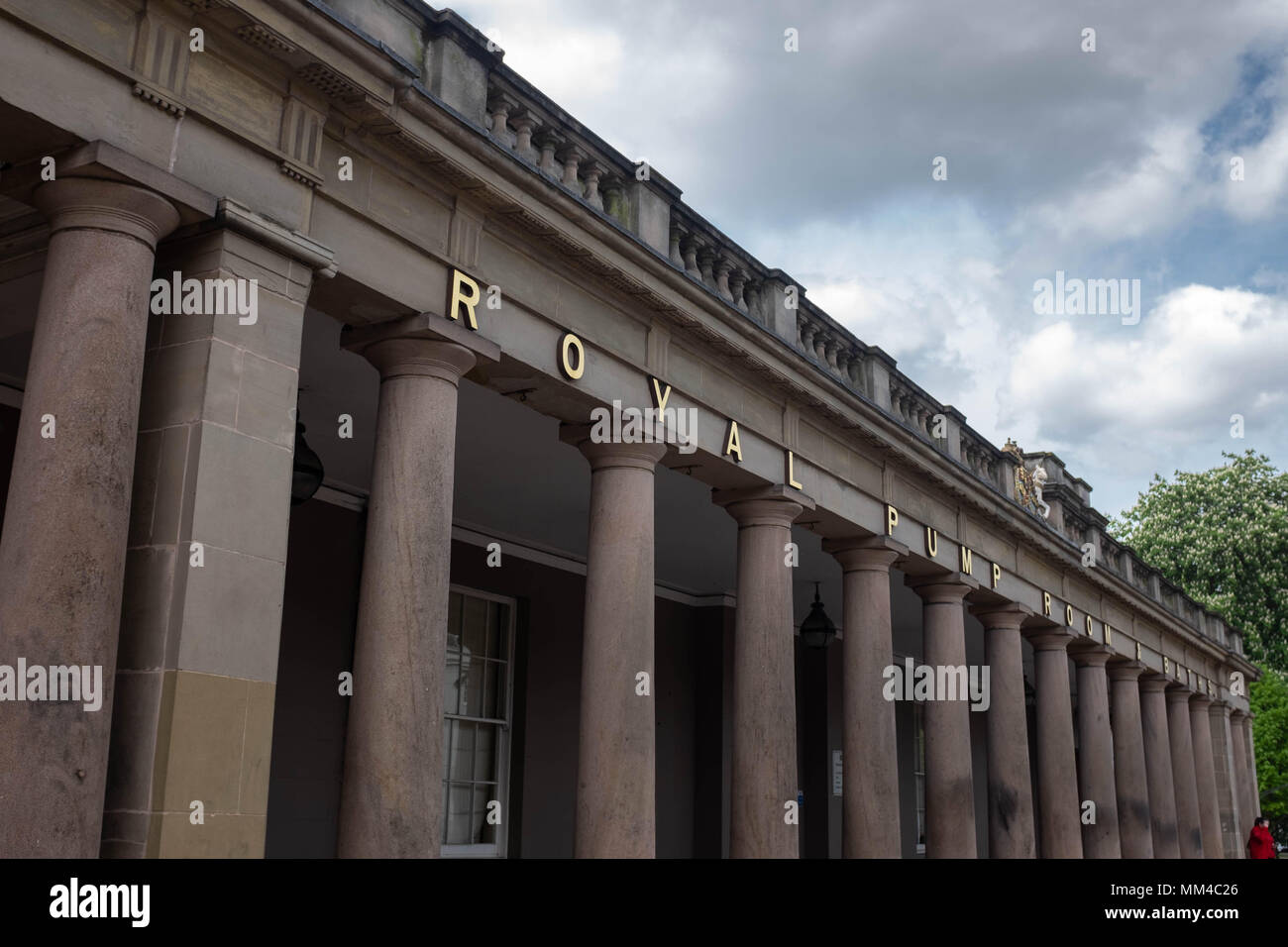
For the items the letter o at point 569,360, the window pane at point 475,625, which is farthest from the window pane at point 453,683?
the letter o at point 569,360

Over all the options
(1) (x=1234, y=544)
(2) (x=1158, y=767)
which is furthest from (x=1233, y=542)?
(2) (x=1158, y=767)

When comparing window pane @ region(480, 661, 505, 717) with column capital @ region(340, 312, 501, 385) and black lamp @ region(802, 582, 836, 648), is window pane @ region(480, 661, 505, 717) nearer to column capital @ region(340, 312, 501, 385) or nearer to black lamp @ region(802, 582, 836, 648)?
black lamp @ region(802, 582, 836, 648)

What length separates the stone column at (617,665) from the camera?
9.29 m

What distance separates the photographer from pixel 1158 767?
2341cm

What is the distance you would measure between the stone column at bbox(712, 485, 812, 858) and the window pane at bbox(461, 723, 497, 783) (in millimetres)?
4476

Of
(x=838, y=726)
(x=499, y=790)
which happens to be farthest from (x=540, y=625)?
(x=838, y=726)

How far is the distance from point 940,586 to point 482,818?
20.9 ft

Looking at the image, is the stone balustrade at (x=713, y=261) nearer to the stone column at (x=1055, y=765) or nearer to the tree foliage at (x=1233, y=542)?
the stone column at (x=1055, y=765)

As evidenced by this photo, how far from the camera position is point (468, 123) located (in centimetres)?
801

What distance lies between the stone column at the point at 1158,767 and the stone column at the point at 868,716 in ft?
38.4

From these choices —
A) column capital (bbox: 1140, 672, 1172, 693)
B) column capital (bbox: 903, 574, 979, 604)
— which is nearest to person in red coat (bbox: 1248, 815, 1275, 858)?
column capital (bbox: 1140, 672, 1172, 693)

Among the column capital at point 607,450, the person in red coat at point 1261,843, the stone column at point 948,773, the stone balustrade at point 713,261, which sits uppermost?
the stone balustrade at point 713,261
